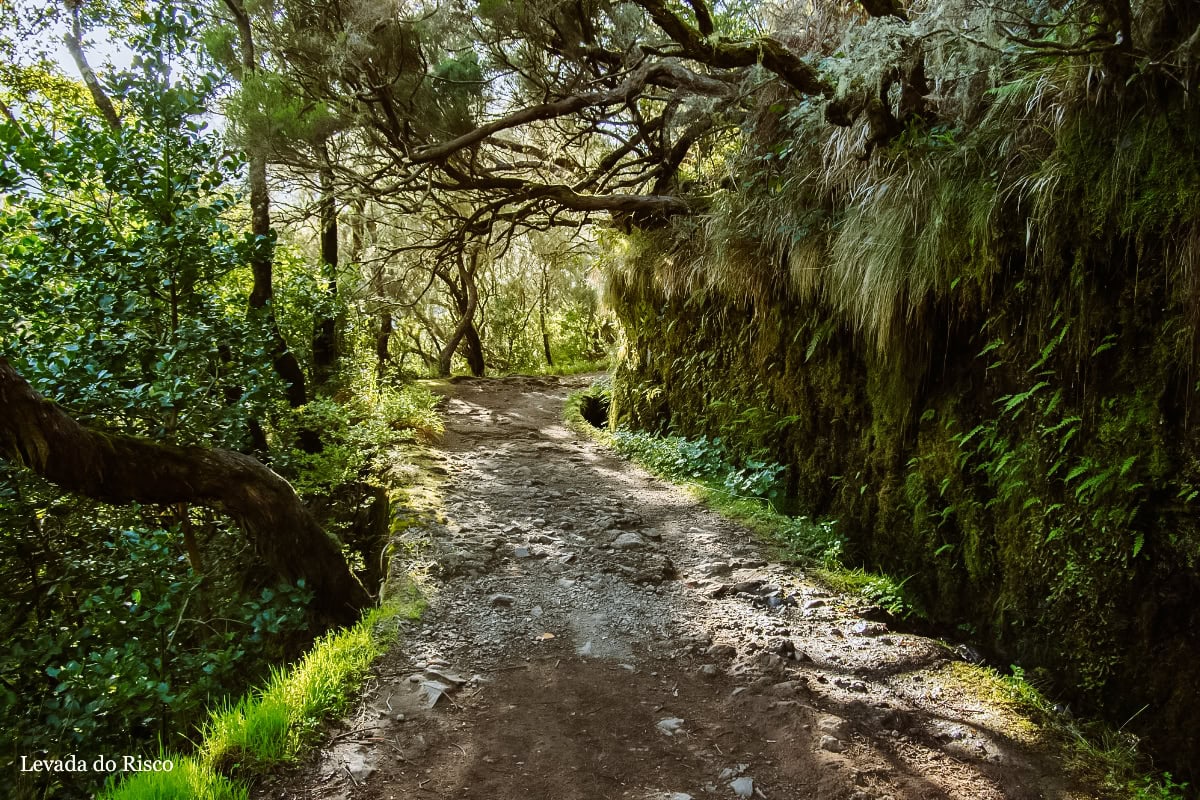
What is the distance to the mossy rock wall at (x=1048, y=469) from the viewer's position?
293 centimetres

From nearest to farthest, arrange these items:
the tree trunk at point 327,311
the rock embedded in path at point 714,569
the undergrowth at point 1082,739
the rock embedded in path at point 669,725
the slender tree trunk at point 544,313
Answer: the undergrowth at point 1082,739 < the rock embedded in path at point 669,725 < the rock embedded in path at point 714,569 < the tree trunk at point 327,311 < the slender tree trunk at point 544,313

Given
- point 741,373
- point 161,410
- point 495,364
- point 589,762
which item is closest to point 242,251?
point 161,410

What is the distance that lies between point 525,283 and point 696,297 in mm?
12190

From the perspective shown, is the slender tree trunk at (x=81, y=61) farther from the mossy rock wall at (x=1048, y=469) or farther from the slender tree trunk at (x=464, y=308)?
the mossy rock wall at (x=1048, y=469)

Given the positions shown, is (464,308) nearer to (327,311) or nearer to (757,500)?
(327,311)

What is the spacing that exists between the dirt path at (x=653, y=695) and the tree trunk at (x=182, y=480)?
34.9 inches

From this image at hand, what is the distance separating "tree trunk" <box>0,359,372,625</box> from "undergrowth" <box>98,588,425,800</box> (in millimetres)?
1298

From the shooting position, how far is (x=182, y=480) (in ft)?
13.3

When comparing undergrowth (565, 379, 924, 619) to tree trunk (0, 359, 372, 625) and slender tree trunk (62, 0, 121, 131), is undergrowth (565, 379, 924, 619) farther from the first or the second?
slender tree trunk (62, 0, 121, 131)

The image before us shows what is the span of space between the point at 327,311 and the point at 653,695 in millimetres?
6231

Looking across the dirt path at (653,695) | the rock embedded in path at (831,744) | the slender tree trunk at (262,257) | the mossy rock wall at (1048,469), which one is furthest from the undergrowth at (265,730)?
the mossy rock wall at (1048,469)

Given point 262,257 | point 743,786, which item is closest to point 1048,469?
point 743,786

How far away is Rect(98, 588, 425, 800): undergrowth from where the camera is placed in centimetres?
232

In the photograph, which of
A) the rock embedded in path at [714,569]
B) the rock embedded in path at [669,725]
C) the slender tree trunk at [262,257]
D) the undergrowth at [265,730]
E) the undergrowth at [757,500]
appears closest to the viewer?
the undergrowth at [265,730]
